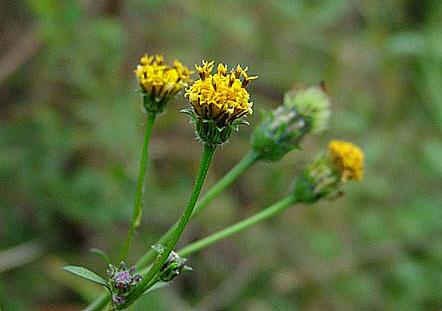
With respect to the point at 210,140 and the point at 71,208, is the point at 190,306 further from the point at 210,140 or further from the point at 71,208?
the point at 210,140

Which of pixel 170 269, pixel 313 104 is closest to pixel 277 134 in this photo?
pixel 313 104

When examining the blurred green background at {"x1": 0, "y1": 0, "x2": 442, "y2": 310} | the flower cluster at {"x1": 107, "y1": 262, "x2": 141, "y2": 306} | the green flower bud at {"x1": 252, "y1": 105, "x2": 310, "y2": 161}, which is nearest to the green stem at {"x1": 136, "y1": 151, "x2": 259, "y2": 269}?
the green flower bud at {"x1": 252, "y1": 105, "x2": 310, "y2": 161}

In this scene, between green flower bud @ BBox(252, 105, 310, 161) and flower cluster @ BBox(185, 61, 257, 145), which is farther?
green flower bud @ BBox(252, 105, 310, 161)

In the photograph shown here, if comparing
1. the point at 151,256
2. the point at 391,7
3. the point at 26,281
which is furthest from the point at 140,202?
the point at 391,7

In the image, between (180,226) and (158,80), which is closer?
(180,226)

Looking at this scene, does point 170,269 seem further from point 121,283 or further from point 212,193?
point 212,193

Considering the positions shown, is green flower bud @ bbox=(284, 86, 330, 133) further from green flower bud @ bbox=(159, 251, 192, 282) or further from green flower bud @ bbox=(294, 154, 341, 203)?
green flower bud @ bbox=(159, 251, 192, 282)

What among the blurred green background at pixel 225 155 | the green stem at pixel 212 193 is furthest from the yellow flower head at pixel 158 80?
the blurred green background at pixel 225 155
